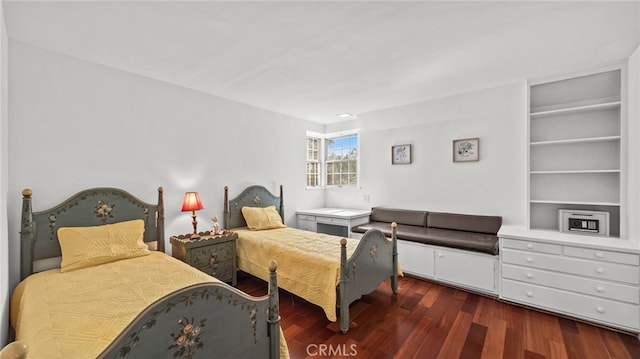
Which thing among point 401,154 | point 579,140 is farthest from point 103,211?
point 579,140

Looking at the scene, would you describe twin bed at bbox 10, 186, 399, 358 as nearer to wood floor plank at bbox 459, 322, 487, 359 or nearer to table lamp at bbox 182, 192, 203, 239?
table lamp at bbox 182, 192, 203, 239

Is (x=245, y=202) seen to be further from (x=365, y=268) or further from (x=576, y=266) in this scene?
(x=576, y=266)

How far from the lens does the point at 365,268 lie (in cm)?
261

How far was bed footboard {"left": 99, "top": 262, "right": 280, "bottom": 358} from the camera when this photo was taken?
107cm

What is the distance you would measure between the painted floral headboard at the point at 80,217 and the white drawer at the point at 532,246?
3865mm

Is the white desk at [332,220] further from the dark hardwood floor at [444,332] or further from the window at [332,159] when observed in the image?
the dark hardwood floor at [444,332]

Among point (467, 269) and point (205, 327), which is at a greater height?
point (205, 327)

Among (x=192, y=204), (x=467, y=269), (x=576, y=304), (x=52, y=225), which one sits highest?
(x=192, y=204)

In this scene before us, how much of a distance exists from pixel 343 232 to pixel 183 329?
12.1 ft

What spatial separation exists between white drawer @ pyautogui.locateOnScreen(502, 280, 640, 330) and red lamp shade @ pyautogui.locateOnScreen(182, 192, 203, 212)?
3620mm

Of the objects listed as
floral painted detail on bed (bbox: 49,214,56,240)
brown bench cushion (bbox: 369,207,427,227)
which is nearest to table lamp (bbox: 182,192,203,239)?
floral painted detail on bed (bbox: 49,214,56,240)

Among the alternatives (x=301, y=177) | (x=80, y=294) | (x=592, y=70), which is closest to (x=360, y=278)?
(x=80, y=294)

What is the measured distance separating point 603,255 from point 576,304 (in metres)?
0.53

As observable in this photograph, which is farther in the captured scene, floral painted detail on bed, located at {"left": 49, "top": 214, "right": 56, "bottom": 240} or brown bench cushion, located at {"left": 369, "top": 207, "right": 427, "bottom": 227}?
brown bench cushion, located at {"left": 369, "top": 207, "right": 427, "bottom": 227}
